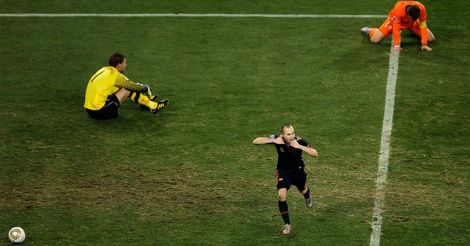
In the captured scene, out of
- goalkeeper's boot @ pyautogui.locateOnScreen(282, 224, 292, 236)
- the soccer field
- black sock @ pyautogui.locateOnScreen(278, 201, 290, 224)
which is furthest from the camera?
the soccer field

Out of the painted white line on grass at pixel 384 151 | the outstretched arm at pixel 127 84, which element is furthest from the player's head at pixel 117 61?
the painted white line on grass at pixel 384 151

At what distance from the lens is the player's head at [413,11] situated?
2114 cm

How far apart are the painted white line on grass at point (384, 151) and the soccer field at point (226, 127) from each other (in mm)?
112

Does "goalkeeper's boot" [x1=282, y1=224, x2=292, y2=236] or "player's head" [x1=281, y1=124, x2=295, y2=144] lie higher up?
"player's head" [x1=281, y1=124, x2=295, y2=144]

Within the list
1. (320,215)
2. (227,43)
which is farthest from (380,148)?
(227,43)

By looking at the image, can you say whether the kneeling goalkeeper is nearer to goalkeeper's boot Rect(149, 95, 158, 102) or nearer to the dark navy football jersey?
goalkeeper's boot Rect(149, 95, 158, 102)

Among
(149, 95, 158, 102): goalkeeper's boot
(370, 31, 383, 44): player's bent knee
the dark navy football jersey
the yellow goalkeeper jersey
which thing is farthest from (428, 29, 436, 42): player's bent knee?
the dark navy football jersey

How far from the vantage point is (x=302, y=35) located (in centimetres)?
2261

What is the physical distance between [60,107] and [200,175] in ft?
12.9

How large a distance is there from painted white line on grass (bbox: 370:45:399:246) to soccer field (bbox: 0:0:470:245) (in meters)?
0.11

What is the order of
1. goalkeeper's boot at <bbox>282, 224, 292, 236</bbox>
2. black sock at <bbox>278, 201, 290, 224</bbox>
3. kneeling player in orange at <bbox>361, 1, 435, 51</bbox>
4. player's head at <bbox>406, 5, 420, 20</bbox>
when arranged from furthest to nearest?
kneeling player in orange at <bbox>361, 1, 435, 51</bbox> → player's head at <bbox>406, 5, 420, 20</bbox> → goalkeeper's boot at <bbox>282, 224, 292, 236</bbox> → black sock at <bbox>278, 201, 290, 224</bbox>

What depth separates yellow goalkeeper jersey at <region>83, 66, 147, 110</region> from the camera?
62.1 ft

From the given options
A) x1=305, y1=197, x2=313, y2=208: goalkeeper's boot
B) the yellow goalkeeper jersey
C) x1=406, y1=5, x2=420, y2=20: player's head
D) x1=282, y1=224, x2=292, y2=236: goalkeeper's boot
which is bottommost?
x1=282, y1=224, x2=292, y2=236: goalkeeper's boot

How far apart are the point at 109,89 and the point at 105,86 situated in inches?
4.1
